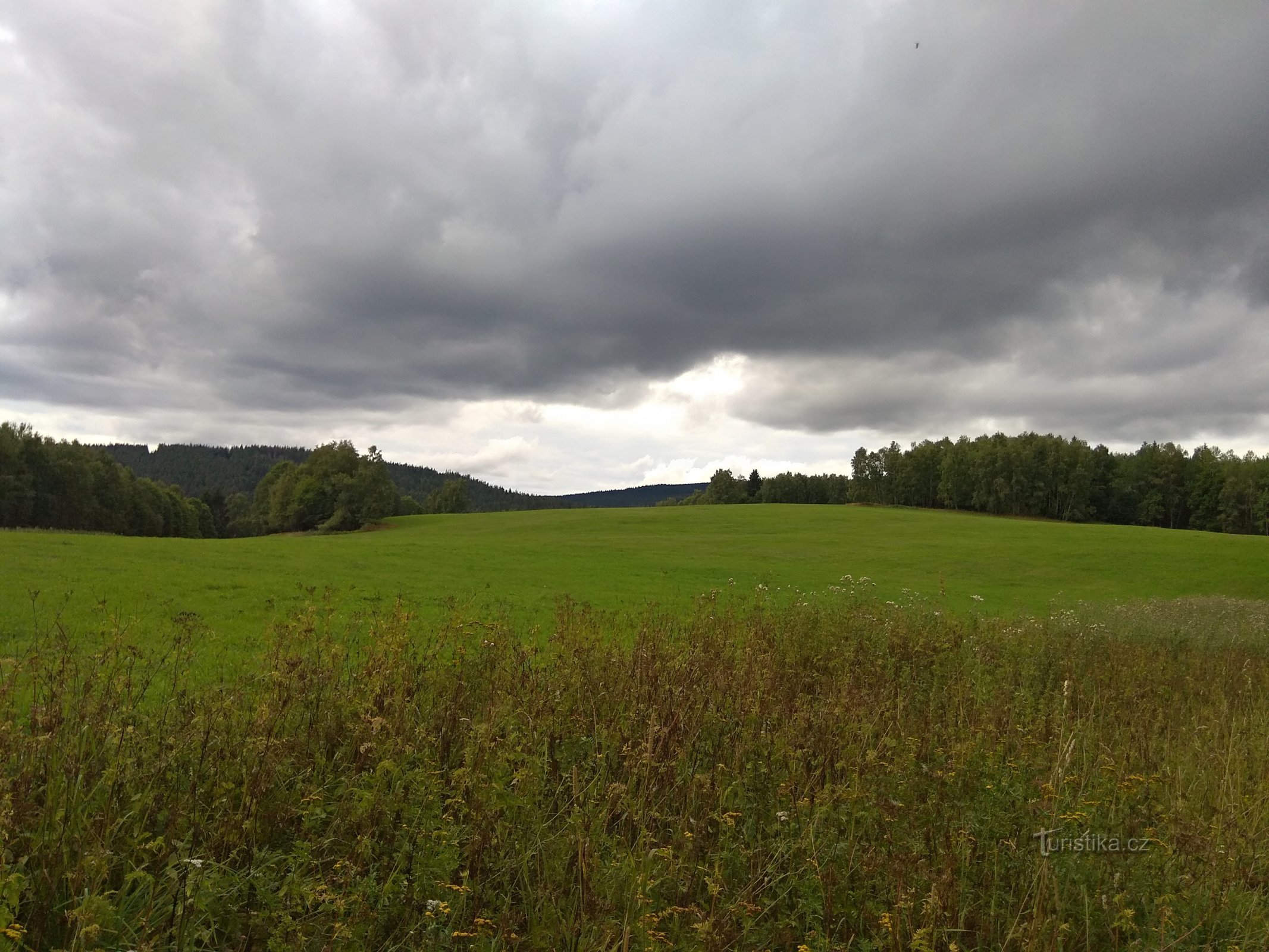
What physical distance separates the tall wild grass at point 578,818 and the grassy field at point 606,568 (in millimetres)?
1694

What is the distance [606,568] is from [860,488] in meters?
109

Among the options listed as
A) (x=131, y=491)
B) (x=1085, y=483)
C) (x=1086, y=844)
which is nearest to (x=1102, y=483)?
(x=1085, y=483)

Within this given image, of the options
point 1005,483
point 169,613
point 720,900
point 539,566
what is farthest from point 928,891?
point 1005,483

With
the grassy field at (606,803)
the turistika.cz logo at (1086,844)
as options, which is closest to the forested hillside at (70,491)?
the grassy field at (606,803)

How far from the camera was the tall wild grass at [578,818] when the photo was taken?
3.67 m

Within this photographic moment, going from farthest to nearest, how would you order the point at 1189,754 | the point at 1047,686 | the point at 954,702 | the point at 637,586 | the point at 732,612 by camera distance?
the point at 637,586 → the point at 732,612 → the point at 1047,686 → the point at 954,702 → the point at 1189,754

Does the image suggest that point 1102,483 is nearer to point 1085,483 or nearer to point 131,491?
point 1085,483

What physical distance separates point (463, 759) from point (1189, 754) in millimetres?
6952

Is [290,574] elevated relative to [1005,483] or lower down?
lower down

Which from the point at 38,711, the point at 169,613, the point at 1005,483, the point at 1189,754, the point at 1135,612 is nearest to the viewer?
the point at 38,711

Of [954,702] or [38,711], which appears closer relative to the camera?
[38,711]

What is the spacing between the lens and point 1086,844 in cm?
476

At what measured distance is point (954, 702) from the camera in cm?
832

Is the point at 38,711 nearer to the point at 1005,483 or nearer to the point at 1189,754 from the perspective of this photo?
the point at 1189,754
